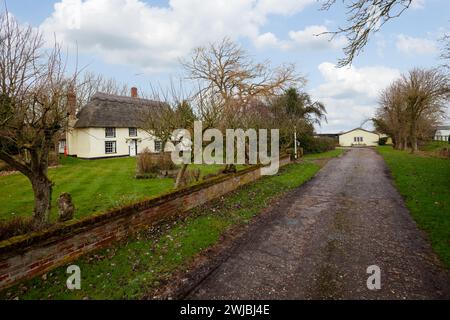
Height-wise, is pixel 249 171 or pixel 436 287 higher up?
pixel 249 171

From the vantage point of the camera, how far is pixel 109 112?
31938mm

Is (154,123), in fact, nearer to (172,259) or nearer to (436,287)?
(172,259)

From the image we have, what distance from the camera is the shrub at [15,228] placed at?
5836 millimetres

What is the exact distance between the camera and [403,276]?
4.79 metres

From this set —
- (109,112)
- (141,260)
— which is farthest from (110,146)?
A: (141,260)

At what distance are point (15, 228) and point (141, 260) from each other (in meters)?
3.19

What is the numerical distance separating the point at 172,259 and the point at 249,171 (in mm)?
8791

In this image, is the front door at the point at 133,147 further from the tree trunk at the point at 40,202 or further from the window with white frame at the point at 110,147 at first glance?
the tree trunk at the point at 40,202

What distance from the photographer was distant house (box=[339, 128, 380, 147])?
73.9 m

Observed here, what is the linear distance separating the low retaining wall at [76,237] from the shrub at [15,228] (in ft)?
5.11

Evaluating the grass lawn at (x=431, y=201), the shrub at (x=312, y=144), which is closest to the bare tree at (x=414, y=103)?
the shrub at (x=312, y=144)

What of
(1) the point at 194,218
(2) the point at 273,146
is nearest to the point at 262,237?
(1) the point at 194,218
